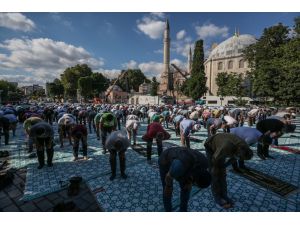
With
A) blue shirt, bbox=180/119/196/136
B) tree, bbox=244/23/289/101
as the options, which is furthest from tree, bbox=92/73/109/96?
blue shirt, bbox=180/119/196/136

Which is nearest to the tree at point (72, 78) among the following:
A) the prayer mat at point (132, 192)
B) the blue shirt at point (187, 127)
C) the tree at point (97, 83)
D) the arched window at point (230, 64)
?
the tree at point (97, 83)

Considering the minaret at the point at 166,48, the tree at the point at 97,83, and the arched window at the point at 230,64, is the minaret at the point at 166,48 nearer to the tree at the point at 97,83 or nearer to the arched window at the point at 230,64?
the arched window at the point at 230,64

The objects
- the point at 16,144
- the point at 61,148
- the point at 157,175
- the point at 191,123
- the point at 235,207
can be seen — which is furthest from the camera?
the point at 16,144

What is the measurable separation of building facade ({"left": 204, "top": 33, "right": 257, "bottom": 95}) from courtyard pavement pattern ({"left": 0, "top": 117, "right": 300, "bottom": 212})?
2032 inches

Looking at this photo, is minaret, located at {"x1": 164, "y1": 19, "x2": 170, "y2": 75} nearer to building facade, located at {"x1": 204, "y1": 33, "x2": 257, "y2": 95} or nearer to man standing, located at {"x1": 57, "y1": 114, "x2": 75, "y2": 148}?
building facade, located at {"x1": 204, "y1": 33, "x2": 257, "y2": 95}

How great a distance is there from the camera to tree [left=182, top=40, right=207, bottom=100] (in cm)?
4697

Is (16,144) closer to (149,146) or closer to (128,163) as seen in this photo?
(128,163)

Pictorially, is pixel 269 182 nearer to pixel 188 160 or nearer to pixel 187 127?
pixel 187 127

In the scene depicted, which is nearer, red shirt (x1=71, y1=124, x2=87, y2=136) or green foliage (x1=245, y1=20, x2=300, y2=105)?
red shirt (x1=71, y1=124, x2=87, y2=136)

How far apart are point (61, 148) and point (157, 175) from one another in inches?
200

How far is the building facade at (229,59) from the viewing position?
52.1 m

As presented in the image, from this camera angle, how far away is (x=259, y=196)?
425 cm

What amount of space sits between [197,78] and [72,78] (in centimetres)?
4643

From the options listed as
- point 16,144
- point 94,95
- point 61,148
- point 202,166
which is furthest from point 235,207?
point 94,95
